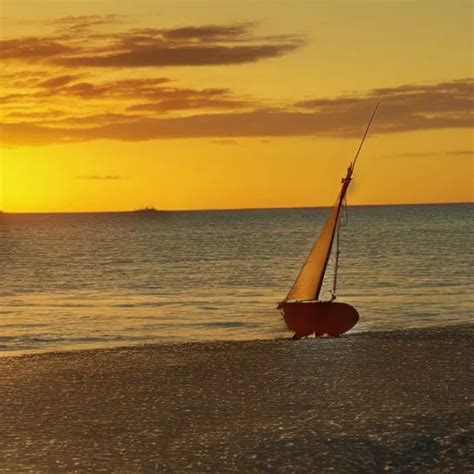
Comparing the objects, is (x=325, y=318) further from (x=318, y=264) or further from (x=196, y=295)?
(x=196, y=295)

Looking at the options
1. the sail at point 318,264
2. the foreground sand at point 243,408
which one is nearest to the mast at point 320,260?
the sail at point 318,264

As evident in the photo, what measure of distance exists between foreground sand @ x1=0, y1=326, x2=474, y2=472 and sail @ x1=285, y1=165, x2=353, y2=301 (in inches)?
573

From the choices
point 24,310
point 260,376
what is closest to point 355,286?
point 24,310

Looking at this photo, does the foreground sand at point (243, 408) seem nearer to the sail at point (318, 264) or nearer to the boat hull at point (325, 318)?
the boat hull at point (325, 318)

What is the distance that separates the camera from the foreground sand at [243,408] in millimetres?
9906

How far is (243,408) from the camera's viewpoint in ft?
40.4

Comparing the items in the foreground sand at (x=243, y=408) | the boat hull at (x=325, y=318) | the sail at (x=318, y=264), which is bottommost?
the foreground sand at (x=243, y=408)

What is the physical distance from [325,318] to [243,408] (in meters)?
15.7

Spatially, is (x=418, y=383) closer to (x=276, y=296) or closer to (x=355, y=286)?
(x=276, y=296)

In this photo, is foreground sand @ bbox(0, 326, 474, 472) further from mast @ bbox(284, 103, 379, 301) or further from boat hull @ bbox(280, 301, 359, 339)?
mast @ bbox(284, 103, 379, 301)

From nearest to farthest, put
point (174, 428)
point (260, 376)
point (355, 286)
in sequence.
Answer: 1. point (174, 428)
2. point (260, 376)
3. point (355, 286)

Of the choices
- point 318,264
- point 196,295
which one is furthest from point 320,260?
point 196,295

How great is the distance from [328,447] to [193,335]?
22797 mm

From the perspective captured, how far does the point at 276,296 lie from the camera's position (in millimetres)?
51125
